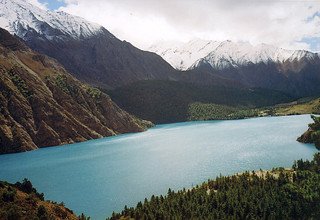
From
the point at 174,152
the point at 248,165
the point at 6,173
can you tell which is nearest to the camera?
the point at 248,165

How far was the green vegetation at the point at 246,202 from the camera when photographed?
217 ft

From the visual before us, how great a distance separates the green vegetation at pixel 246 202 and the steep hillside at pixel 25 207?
10.1 metres

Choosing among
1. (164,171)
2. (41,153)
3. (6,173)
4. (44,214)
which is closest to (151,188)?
(164,171)

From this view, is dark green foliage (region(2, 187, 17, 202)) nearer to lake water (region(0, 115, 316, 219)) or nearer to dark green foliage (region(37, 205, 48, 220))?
dark green foliage (region(37, 205, 48, 220))

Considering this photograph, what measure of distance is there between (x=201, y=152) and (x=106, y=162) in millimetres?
34442

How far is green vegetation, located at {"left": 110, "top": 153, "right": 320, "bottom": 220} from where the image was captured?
66.2m

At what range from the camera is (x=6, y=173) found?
13762cm

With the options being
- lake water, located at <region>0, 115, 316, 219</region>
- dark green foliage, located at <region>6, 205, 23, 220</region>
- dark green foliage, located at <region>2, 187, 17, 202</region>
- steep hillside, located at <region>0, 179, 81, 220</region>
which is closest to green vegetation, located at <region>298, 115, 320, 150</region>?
lake water, located at <region>0, 115, 316, 219</region>

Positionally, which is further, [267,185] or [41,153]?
[41,153]

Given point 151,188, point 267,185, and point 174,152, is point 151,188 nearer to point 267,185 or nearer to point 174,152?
point 267,185

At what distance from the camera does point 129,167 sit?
432 feet

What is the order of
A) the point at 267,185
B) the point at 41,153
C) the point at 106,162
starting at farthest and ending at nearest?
1. the point at 41,153
2. the point at 106,162
3. the point at 267,185

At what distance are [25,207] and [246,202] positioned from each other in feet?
115

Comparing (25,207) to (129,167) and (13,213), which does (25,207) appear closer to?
(13,213)
